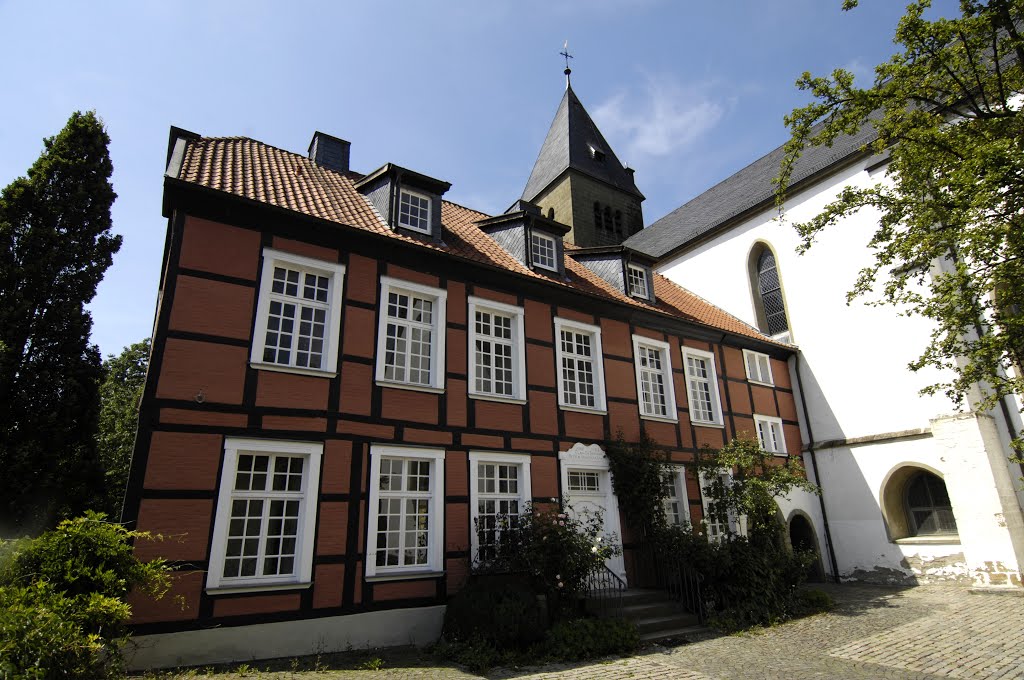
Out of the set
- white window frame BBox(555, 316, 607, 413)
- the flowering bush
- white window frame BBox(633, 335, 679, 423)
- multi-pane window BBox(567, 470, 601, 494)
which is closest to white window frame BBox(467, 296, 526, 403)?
white window frame BBox(555, 316, 607, 413)

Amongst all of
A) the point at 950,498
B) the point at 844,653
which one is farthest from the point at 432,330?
the point at 950,498

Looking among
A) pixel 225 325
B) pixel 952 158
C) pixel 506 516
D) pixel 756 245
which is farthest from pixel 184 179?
pixel 756 245

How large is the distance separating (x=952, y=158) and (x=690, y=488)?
24.8 ft

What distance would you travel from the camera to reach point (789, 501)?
14.8m

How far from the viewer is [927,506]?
550 inches

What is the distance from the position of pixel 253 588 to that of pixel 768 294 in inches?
635

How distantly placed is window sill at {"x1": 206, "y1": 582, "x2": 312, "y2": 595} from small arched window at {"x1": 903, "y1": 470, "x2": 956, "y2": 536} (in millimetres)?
13912

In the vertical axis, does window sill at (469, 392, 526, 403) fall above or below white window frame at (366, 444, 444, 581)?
above

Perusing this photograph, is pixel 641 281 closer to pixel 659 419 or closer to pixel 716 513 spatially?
pixel 659 419

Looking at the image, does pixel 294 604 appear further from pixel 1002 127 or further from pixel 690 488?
pixel 1002 127

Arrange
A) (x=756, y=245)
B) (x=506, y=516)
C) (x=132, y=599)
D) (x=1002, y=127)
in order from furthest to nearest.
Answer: (x=756, y=245), (x=506, y=516), (x=1002, y=127), (x=132, y=599)

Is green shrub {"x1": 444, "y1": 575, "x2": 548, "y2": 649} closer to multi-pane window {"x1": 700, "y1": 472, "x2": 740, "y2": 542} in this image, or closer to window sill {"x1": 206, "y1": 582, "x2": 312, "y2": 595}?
window sill {"x1": 206, "y1": 582, "x2": 312, "y2": 595}

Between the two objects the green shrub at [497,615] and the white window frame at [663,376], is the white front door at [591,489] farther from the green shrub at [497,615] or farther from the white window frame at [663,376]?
the green shrub at [497,615]

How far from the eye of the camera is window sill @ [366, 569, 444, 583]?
26.3 feet
